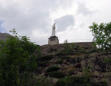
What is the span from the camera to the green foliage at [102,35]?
27.8 m

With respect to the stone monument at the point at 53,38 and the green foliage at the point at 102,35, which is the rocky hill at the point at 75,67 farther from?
the stone monument at the point at 53,38

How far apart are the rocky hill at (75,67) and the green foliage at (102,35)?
7.53 ft

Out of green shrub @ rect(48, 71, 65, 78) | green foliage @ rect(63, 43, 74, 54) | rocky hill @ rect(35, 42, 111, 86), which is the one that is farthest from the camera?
green foliage @ rect(63, 43, 74, 54)

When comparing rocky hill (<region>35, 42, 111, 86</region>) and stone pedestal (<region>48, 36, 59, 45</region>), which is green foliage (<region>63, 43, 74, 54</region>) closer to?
rocky hill (<region>35, 42, 111, 86</region>)

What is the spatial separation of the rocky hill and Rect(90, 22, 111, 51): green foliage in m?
2.29

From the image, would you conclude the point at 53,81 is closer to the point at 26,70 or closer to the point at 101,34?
the point at 26,70

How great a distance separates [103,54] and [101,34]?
1013cm

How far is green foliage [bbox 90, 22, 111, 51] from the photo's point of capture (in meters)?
27.8

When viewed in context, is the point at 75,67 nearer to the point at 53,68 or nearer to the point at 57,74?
the point at 53,68

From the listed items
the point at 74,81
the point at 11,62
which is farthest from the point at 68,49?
the point at 11,62

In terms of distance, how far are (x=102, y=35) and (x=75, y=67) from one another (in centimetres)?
899

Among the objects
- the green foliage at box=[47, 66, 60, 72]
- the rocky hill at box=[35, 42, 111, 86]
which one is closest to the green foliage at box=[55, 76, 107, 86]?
the rocky hill at box=[35, 42, 111, 86]

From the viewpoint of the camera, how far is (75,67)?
34469 mm

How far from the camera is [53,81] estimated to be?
27797mm
